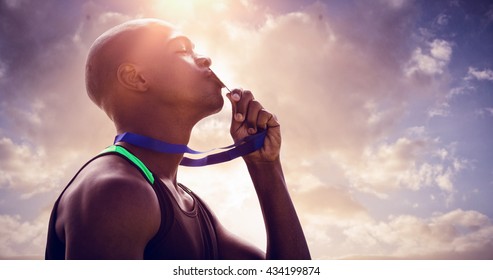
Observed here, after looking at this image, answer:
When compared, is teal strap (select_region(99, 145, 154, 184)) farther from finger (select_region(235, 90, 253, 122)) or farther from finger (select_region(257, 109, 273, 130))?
finger (select_region(257, 109, 273, 130))

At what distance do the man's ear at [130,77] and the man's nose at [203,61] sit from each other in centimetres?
54

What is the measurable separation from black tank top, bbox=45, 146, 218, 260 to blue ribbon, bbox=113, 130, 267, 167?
7.2 inches

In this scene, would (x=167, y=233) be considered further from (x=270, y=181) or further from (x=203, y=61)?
(x=203, y=61)

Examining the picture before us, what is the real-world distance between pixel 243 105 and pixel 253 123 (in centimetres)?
20

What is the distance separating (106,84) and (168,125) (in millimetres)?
730

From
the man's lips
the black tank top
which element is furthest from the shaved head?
the black tank top

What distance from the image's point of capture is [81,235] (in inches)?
95.7

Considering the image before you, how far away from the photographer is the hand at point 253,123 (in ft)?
12.3

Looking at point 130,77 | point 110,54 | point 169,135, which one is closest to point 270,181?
point 169,135

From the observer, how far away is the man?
9.61 ft

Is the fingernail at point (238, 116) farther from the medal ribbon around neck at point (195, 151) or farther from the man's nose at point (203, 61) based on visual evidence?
the man's nose at point (203, 61)

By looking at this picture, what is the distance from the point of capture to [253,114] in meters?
3.75

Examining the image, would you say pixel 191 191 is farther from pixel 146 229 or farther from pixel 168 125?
pixel 146 229
